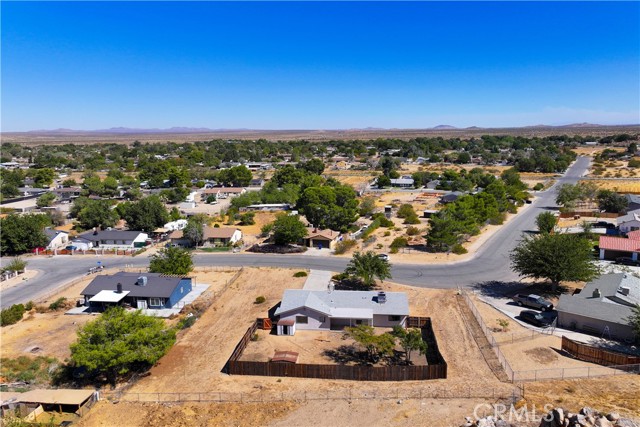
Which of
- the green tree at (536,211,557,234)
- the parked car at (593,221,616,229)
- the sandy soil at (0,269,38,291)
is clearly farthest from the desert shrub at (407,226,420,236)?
the sandy soil at (0,269,38,291)

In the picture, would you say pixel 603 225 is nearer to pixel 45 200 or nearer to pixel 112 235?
pixel 112 235

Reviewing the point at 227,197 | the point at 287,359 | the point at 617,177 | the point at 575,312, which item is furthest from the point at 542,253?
the point at 617,177

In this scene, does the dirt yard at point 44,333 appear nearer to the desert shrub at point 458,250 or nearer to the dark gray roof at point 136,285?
the dark gray roof at point 136,285

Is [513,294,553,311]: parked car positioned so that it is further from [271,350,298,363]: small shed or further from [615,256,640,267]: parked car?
[271,350,298,363]: small shed

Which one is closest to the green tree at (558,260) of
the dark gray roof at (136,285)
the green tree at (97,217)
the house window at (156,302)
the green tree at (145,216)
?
the dark gray roof at (136,285)

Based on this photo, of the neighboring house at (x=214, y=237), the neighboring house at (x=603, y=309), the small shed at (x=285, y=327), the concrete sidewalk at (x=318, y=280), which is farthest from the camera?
the neighboring house at (x=214, y=237)
